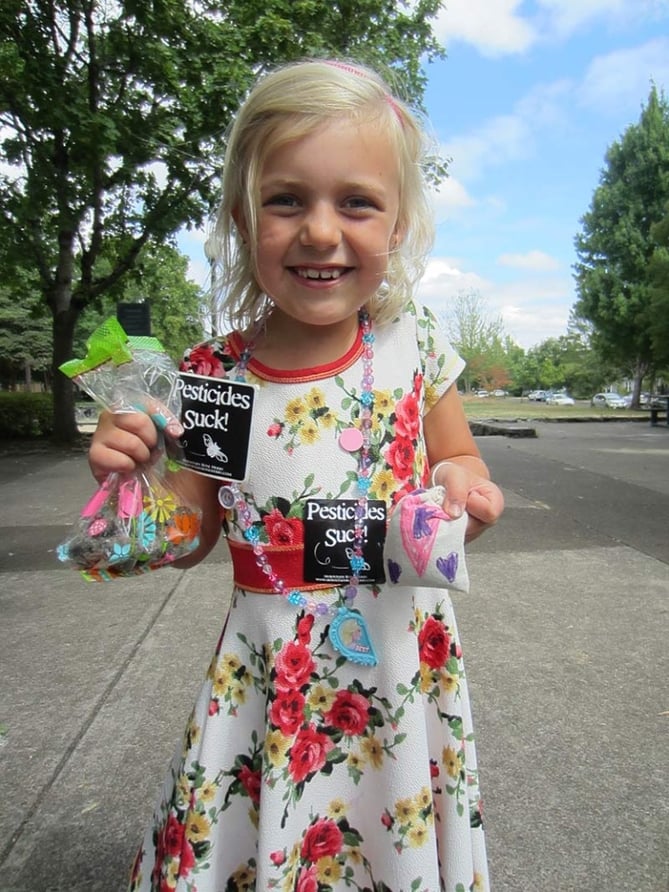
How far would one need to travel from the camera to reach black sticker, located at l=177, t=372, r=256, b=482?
1.19m

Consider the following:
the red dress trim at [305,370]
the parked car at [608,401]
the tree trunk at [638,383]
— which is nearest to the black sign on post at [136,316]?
the red dress trim at [305,370]

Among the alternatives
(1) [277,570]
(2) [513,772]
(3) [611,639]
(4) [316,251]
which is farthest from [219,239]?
(3) [611,639]

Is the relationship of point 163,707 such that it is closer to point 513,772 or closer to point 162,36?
point 513,772

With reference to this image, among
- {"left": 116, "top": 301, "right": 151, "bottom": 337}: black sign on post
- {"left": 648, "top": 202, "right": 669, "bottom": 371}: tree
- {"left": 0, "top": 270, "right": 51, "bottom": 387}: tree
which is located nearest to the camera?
{"left": 116, "top": 301, "right": 151, "bottom": 337}: black sign on post

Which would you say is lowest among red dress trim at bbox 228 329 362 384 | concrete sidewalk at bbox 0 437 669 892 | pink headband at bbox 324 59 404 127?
concrete sidewalk at bbox 0 437 669 892

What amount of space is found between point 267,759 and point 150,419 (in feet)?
1.96

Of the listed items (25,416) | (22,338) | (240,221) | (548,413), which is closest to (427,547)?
(240,221)

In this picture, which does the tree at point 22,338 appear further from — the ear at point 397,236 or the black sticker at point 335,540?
the black sticker at point 335,540

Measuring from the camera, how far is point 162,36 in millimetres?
9891

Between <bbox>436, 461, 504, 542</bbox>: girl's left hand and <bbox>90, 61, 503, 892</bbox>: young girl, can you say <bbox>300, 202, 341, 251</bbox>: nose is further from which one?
<bbox>436, 461, 504, 542</bbox>: girl's left hand

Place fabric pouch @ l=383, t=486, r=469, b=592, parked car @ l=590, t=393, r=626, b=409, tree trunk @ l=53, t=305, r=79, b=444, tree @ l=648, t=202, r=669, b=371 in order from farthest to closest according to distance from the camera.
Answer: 1. parked car @ l=590, t=393, r=626, b=409
2. tree @ l=648, t=202, r=669, b=371
3. tree trunk @ l=53, t=305, r=79, b=444
4. fabric pouch @ l=383, t=486, r=469, b=592

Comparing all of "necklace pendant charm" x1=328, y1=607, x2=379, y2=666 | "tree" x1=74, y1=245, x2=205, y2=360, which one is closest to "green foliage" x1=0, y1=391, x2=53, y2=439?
"tree" x1=74, y1=245, x2=205, y2=360

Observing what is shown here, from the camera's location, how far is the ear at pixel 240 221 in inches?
49.3

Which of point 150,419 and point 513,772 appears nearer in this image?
point 150,419
